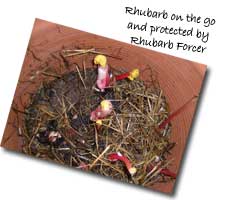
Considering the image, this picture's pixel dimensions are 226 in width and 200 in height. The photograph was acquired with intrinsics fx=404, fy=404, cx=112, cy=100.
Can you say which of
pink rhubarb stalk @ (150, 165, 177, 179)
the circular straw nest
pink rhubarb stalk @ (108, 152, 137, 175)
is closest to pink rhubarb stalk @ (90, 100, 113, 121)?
the circular straw nest

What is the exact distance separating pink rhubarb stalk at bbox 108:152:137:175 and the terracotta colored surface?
106mm

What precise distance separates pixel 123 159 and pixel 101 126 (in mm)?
133

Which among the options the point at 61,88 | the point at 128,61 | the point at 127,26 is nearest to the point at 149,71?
the point at 128,61

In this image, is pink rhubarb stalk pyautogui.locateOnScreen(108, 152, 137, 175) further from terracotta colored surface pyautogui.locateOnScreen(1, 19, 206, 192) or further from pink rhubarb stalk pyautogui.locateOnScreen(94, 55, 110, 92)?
pink rhubarb stalk pyautogui.locateOnScreen(94, 55, 110, 92)

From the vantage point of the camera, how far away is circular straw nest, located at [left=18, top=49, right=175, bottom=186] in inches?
53.6

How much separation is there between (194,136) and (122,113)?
27 centimetres

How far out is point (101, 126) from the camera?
136cm

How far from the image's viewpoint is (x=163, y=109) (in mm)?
1370

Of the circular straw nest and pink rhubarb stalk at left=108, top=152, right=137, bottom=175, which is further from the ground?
the circular straw nest

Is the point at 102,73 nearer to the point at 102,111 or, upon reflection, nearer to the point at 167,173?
the point at 102,111

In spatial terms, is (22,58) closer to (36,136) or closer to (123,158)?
(36,136)

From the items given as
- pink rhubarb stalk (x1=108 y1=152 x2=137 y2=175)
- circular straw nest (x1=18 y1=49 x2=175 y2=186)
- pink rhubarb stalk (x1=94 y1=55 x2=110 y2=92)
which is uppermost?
pink rhubarb stalk (x1=94 y1=55 x2=110 y2=92)

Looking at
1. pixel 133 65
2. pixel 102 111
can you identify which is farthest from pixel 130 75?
pixel 102 111

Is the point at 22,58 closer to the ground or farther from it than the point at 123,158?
farther from it
